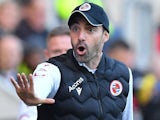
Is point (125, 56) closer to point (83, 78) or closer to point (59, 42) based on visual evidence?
point (59, 42)

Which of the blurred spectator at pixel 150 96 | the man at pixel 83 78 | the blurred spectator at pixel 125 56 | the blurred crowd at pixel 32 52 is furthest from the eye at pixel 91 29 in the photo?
the blurred spectator at pixel 150 96

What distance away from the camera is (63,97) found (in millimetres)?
6883

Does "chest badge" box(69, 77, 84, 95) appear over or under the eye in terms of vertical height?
under

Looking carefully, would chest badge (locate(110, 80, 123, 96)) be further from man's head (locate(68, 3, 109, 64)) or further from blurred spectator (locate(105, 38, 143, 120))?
blurred spectator (locate(105, 38, 143, 120))

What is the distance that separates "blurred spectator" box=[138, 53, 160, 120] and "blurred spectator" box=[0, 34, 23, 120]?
6.25 ft

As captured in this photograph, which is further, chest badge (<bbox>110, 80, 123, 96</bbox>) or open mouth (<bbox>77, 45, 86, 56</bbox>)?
chest badge (<bbox>110, 80, 123, 96</bbox>)

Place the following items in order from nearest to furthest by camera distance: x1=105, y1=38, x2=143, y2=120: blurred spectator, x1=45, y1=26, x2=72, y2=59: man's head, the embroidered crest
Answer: the embroidered crest → x1=45, y1=26, x2=72, y2=59: man's head → x1=105, y1=38, x2=143, y2=120: blurred spectator

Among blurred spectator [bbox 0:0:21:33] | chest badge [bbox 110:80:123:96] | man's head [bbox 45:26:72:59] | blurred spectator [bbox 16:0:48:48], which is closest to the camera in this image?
chest badge [bbox 110:80:123:96]

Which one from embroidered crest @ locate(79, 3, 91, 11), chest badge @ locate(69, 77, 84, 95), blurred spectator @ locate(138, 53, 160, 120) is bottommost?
blurred spectator @ locate(138, 53, 160, 120)

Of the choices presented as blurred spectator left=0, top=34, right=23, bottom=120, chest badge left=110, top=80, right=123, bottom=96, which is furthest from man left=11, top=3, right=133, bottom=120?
blurred spectator left=0, top=34, right=23, bottom=120

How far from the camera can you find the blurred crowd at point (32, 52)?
1123 centimetres

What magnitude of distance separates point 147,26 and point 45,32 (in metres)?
5.39

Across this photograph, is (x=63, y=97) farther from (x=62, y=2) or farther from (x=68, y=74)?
(x=62, y=2)

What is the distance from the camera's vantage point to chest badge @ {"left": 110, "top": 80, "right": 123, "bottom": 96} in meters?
7.20
